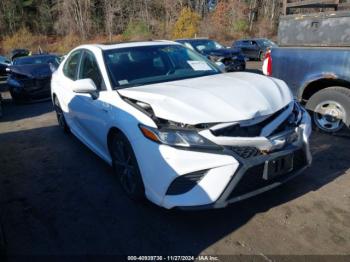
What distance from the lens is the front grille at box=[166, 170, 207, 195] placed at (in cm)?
265

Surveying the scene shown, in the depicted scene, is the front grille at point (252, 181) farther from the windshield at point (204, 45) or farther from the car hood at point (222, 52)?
the windshield at point (204, 45)

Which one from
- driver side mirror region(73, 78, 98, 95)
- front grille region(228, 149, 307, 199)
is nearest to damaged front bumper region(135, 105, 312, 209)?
front grille region(228, 149, 307, 199)

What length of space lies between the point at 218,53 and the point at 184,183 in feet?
36.2

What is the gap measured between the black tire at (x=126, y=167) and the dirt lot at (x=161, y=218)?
0.19 meters

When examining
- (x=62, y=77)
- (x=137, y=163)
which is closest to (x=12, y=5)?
(x=62, y=77)

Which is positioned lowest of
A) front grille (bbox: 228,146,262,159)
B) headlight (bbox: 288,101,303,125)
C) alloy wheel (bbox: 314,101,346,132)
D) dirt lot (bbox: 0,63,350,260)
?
dirt lot (bbox: 0,63,350,260)

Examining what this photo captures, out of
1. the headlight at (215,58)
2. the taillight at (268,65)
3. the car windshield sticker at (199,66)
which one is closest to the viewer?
the car windshield sticker at (199,66)

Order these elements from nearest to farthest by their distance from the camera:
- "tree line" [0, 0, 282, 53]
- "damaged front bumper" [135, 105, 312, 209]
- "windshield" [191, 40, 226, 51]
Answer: "damaged front bumper" [135, 105, 312, 209] < "windshield" [191, 40, 226, 51] < "tree line" [0, 0, 282, 53]

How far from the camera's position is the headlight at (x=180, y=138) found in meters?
2.62

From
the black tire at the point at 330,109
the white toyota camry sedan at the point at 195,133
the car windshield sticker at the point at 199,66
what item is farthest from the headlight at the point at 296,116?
the black tire at the point at 330,109

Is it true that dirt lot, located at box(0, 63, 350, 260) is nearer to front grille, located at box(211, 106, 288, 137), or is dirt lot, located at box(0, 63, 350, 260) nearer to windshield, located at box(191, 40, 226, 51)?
front grille, located at box(211, 106, 288, 137)

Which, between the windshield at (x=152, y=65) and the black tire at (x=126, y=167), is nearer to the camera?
the black tire at (x=126, y=167)

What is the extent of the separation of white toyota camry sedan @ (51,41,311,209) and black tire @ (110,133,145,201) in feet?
0.04

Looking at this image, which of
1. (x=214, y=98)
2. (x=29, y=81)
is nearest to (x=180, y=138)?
(x=214, y=98)
